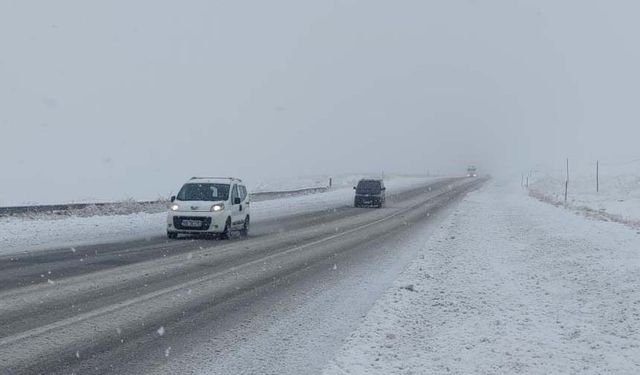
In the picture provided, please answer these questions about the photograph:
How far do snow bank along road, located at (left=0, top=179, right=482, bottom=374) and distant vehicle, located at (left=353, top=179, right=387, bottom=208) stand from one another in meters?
17.4

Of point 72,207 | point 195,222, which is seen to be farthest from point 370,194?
point 195,222

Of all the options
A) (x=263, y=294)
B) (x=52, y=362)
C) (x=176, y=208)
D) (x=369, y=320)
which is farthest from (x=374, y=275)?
(x=176, y=208)

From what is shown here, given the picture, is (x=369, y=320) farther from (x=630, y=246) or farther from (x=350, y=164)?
(x=350, y=164)

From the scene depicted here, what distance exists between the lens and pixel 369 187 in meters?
35.4

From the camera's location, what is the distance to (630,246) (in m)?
14.0

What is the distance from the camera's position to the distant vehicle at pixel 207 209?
17.5 metres

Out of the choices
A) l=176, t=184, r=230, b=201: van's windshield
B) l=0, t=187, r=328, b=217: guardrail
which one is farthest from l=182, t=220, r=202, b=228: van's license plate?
l=0, t=187, r=328, b=217: guardrail

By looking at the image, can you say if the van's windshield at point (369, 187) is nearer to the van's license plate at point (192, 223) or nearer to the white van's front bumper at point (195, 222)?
the white van's front bumper at point (195, 222)

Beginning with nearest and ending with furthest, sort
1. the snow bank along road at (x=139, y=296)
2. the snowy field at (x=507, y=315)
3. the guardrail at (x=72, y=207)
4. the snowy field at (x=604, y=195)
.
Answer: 1. the snowy field at (x=507, y=315)
2. the snow bank along road at (x=139, y=296)
3. the guardrail at (x=72, y=207)
4. the snowy field at (x=604, y=195)

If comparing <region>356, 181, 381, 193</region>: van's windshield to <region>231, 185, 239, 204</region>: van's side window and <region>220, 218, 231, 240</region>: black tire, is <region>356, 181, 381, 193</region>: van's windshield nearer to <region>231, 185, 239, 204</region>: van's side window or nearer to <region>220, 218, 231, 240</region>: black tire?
<region>231, 185, 239, 204</region>: van's side window

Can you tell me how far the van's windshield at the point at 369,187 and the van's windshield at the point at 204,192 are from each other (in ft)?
56.8

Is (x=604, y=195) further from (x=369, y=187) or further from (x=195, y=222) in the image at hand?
(x=195, y=222)

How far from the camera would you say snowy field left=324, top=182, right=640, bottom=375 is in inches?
227

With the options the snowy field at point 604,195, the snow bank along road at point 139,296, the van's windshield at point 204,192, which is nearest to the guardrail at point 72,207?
the van's windshield at point 204,192
